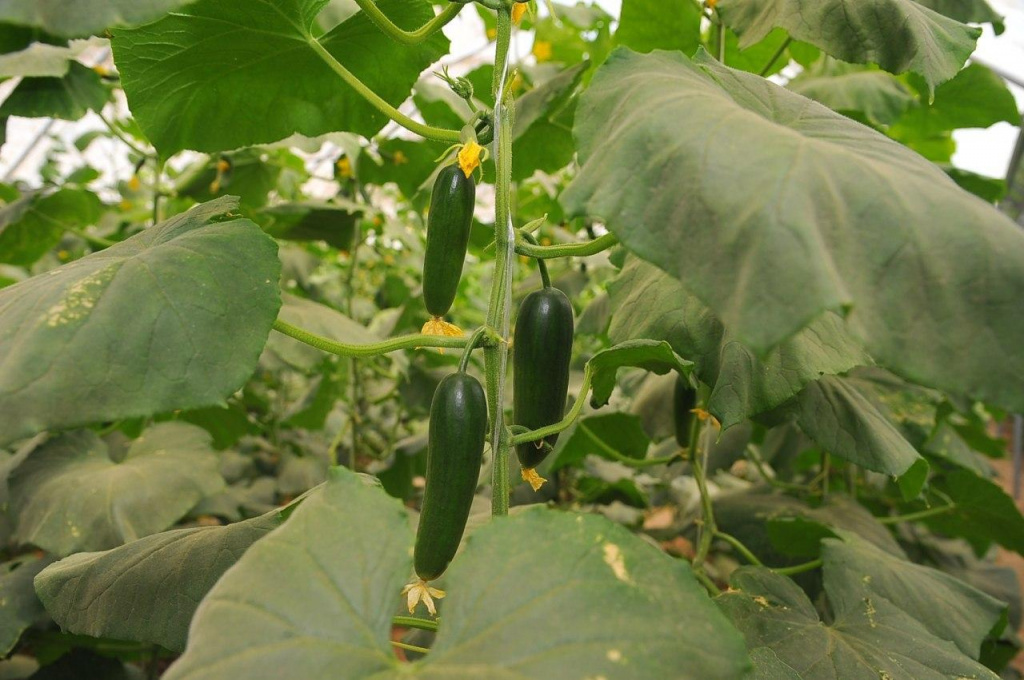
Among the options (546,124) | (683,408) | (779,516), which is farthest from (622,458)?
(546,124)

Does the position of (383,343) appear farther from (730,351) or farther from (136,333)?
(730,351)

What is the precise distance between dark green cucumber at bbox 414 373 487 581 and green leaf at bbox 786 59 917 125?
1257 millimetres

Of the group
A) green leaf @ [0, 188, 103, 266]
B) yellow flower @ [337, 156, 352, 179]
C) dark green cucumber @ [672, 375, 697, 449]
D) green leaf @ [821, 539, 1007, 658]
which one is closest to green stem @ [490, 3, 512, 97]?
dark green cucumber @ [672, 375, 697, 449]

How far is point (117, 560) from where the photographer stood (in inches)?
36.9

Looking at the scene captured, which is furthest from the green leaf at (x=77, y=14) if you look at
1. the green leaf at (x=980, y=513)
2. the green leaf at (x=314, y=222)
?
the green leaf at (x=980, y=513)

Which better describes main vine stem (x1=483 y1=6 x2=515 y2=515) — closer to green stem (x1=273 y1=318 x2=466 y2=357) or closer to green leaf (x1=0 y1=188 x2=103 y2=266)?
green stem (x1=273 y1=318 x2=466 y2=357)

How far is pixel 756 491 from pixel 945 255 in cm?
150

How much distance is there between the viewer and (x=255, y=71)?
1.17m

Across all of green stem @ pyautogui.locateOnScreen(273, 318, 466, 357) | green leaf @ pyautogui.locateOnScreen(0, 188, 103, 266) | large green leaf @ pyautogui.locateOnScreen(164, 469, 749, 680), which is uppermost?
green stem @ pyautogui.locateOnScreen(273, 318, 466, 357)

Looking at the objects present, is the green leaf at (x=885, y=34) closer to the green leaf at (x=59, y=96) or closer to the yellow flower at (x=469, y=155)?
the yellow flower at (x=469, y=155)

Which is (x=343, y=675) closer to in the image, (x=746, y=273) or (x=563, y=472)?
(x=746, y=273)

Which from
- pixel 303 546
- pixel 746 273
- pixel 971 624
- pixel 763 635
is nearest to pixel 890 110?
pixel 971 624

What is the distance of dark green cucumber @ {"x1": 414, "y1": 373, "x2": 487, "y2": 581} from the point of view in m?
0.78

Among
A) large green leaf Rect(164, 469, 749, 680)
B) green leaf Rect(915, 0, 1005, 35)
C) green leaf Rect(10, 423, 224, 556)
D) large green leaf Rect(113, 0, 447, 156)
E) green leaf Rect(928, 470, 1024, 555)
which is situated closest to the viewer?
large green leaf Rect(164, 469, 749, 680)
